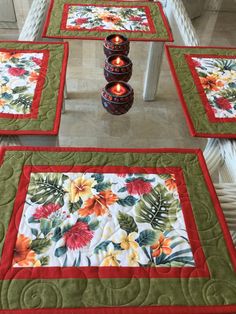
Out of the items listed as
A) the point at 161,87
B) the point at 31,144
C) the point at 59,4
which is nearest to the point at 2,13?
the point at 59,4

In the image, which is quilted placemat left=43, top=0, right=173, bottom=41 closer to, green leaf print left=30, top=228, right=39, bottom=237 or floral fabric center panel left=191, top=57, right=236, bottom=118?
floral fabric center panel left=191, top=57, right=236, bottom=118

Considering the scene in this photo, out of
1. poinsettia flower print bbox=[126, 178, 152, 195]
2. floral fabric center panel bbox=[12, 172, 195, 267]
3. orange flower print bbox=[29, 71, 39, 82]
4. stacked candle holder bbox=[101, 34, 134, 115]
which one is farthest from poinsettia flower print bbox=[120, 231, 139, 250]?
orange flower print bbox=[29, 71, 39, 82]

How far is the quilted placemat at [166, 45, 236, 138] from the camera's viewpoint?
0.87m

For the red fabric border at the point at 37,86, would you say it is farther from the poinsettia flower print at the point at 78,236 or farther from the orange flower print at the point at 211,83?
the orange flower print at the point at 211,83

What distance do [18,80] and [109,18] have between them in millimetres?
517

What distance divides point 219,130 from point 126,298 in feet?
1.68

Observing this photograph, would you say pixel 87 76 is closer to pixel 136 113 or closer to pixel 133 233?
pixel 136 113

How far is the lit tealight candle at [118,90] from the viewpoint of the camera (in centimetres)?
97

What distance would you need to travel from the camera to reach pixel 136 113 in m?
1.66

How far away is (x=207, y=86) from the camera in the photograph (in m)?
0.99

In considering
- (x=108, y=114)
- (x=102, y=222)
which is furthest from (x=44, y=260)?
(x=108, y=114)

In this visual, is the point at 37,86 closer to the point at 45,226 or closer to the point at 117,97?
the point at 117,97

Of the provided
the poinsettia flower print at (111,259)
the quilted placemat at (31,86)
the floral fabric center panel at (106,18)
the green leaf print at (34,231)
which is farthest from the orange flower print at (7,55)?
the poinsettia flower print at (111,259)

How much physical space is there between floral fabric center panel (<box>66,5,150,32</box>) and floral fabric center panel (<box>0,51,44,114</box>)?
28cm
